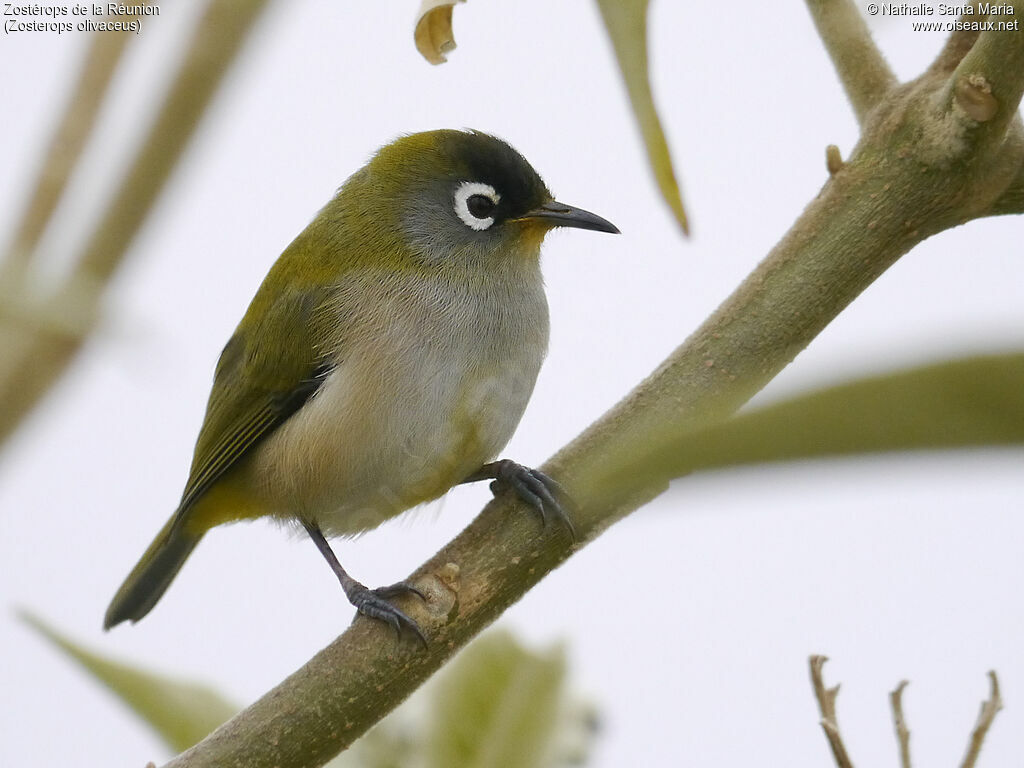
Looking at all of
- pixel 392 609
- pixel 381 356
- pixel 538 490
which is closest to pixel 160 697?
pixel 392 609

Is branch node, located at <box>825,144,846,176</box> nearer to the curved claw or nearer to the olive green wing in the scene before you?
the curved claw

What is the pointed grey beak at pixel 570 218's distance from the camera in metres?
3.11

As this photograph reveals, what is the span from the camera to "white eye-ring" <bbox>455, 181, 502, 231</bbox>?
316 centimetres

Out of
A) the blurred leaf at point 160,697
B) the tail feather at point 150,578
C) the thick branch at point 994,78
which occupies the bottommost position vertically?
the blurred leaf at point 160,697

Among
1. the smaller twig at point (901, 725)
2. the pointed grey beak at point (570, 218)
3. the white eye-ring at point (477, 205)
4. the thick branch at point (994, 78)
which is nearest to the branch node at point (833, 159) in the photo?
the thick branch at point (994, 78)

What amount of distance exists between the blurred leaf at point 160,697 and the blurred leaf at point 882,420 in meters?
1.28

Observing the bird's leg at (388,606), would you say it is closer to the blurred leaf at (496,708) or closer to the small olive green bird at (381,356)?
the blurred leaf at (496,708)

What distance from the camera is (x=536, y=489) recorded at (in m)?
1.95

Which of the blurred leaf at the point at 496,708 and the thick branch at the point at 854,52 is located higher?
the thick branch at the point at 854,52

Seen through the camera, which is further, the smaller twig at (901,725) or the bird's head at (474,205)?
the bird's head at (474,205)

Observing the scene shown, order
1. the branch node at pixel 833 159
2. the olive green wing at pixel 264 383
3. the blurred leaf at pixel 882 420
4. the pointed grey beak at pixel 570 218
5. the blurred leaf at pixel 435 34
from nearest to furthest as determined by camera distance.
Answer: the blurred leaf at pixel 882 420 < the blurred leaf at pixel 435 34 < the branch node at pixel 833 159 < the olive green wing at pixel 264 383 < the pointed grey beak at pixel 570 218

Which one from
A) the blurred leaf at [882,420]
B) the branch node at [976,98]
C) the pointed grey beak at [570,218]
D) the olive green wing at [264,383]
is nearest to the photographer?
the blurred leaf at [882,420]

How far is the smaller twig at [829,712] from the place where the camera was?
1.36 metres

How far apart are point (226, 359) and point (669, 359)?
196cm
